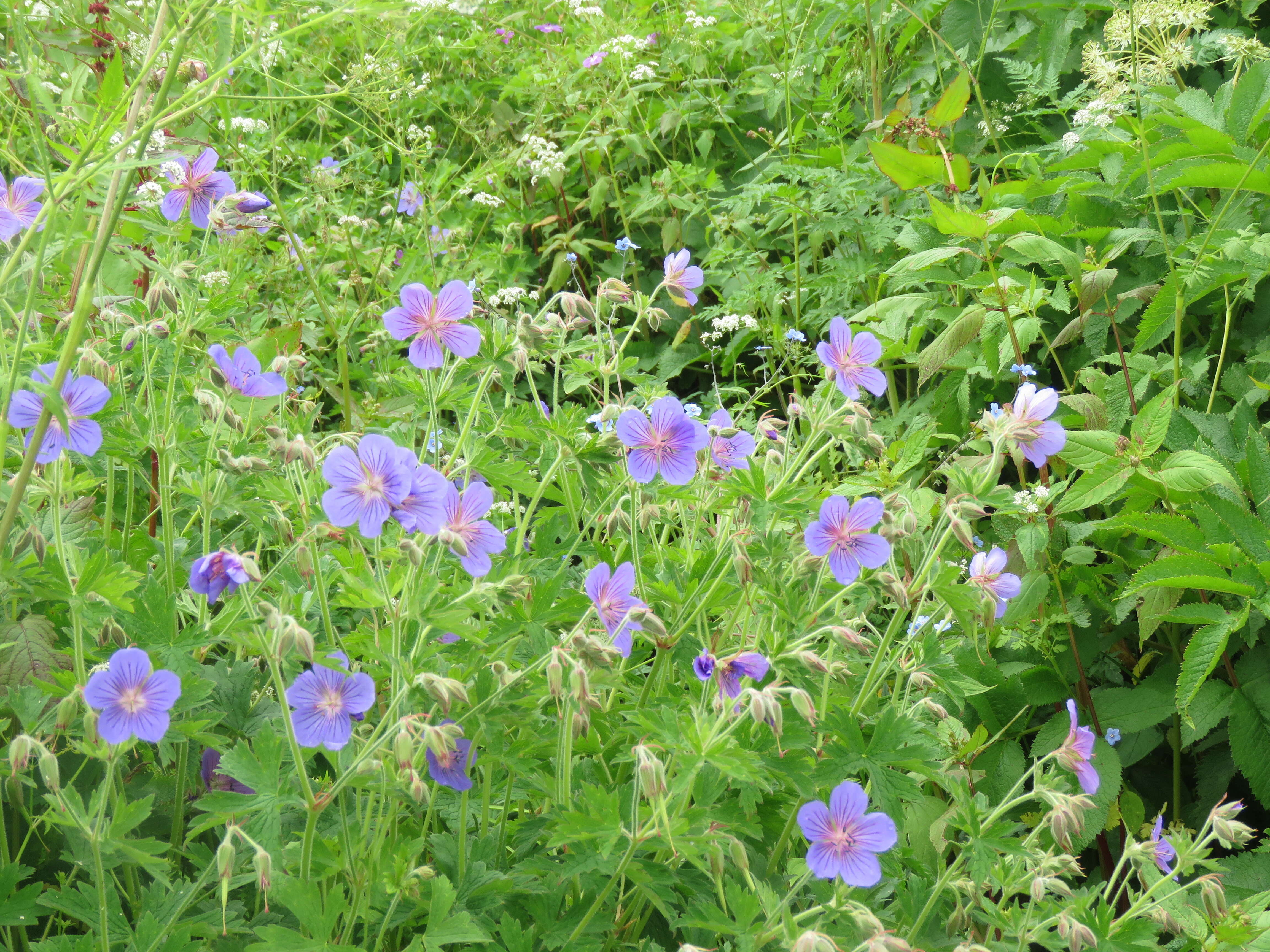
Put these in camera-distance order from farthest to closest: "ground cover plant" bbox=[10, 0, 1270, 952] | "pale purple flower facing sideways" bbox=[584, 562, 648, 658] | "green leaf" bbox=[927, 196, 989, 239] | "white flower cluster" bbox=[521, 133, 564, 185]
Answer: "white flower cluster" bbox=[521, 133, 564, 185] → "green leaf" bbox=[927, 196, 989, 239] → "pale purple flower facing sideways" bbox=[584, 562, 648, 658] → "ground cover plant" bbox=[10, 0, 1270, 952]

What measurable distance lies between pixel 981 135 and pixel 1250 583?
2.05m

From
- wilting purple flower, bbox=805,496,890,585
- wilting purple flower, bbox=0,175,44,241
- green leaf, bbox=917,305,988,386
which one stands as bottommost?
green leaf, bbox=917,305,988,386

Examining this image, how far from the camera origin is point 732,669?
1226 mm

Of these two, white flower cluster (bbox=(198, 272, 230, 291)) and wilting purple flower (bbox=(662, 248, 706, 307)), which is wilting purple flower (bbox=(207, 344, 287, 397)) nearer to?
wilting purple flower (bbox=(662, 248, 706, 307))

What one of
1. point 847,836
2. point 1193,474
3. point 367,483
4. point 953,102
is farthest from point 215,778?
point 953,102

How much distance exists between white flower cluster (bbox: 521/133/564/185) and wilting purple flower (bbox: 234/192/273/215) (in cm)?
209

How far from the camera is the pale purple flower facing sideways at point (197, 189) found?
1.66 metres

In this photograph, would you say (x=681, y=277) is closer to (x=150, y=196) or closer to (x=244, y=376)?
(x=244, y=376)

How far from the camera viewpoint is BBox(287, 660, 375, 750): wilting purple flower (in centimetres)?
116

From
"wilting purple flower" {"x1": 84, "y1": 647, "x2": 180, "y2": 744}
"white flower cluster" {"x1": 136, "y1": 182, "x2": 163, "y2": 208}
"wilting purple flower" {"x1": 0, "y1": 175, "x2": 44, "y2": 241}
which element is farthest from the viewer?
"white flower cluster" {"x1": 136, "y1": 182, "x2": 163, "y2": 208}

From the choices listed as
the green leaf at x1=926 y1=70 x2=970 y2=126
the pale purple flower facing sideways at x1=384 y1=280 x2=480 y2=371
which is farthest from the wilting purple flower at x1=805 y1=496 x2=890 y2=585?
the green leaf at x1=926 y1=70 x2=970 y2=126

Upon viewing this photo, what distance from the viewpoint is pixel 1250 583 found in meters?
1.97

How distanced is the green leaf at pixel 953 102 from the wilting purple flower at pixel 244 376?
2.08m

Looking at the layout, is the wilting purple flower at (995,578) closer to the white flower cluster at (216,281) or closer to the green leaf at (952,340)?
the green leaf at (952,340)
